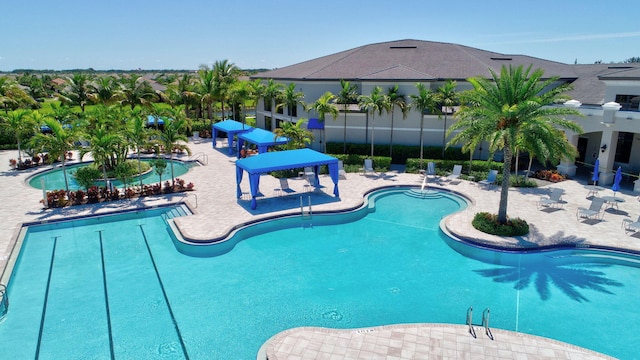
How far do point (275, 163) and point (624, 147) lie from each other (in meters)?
24.5

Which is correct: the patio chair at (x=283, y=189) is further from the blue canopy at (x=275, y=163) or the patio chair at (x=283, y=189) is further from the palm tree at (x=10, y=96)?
the palm tree at (x=10, y=96)

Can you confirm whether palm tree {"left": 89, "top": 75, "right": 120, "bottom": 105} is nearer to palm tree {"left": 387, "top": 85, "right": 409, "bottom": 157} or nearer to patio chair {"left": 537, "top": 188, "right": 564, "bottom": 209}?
palm tree {"left": 387, "top": 85, "right": 409, "bottom": 157}

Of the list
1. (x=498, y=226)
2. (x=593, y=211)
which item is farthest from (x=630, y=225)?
(x=498, y=226)

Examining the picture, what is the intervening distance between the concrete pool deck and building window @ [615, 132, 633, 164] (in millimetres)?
4653

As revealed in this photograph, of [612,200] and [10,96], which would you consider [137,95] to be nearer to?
[10,96]

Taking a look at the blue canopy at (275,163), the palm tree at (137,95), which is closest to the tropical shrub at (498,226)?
the blue canopy at (275,163)

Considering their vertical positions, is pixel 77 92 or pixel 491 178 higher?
pixel 77 92

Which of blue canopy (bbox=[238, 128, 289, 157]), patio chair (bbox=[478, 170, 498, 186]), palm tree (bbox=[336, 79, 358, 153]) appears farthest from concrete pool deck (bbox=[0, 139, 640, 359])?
palm tree (bbox=[336, 79, 358, 153])

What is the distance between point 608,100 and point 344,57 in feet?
71.5

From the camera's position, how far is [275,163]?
2219cm

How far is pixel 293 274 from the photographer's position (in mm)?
15562

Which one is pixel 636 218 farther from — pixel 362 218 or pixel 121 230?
pixel 121 230

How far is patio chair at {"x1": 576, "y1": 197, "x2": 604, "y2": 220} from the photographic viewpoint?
19797 mm

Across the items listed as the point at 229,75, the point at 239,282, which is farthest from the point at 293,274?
the point at 229,75
